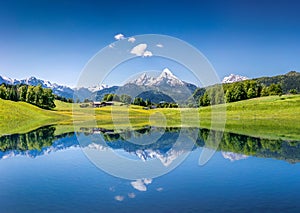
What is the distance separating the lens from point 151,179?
1812 cm

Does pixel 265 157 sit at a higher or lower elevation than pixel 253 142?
lower

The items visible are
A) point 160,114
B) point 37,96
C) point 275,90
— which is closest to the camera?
point 160,114

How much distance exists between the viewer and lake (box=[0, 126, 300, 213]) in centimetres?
1317

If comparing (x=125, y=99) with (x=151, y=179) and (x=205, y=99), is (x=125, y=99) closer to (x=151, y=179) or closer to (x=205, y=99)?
(x=205, y=99)

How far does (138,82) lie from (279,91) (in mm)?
72011

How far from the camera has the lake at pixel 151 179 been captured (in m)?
13.2

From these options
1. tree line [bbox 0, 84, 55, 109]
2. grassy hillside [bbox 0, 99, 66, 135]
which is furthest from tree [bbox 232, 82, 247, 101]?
tree line [bbox 0, 84, 55, 109]

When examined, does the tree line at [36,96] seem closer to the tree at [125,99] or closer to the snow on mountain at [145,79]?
the tree at [125,99]

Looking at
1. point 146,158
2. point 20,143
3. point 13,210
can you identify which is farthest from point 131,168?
point 20,143

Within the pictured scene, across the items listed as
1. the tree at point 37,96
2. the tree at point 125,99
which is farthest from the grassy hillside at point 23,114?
the tree at point 125,99

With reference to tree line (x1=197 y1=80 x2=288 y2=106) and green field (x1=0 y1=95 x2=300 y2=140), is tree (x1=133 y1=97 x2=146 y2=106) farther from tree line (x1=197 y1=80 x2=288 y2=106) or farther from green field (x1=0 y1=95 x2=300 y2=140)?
tree line (x1=197 y1=80 x2=288 y2=106)

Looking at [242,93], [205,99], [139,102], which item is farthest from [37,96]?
[242,93]

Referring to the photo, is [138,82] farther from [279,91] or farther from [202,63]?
[279,91]

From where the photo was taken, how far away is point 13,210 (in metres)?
12.7
